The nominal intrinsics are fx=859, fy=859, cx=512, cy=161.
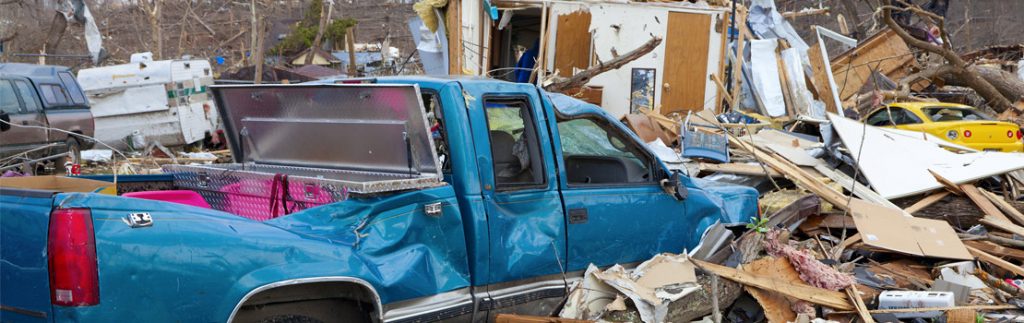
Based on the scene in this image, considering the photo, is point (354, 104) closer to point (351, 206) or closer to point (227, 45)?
point (351, 206)

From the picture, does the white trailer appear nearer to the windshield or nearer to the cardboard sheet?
the cardboard sheet

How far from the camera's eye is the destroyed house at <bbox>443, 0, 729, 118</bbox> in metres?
15.7

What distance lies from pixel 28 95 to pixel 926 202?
13070 mm

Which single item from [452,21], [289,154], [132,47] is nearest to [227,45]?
[132,47]

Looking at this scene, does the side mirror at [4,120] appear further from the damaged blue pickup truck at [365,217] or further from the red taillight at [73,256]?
the red taillight at [73,256]

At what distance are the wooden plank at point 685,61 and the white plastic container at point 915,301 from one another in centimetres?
1060

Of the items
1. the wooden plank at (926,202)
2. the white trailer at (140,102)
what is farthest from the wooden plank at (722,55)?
the white trailer at (140,102)

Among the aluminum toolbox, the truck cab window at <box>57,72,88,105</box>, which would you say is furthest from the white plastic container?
the truck cab window at <box>57,72,88,105</box>

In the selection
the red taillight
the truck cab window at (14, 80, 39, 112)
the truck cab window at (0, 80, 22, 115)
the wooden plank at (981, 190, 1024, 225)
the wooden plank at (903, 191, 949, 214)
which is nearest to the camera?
the red taillight

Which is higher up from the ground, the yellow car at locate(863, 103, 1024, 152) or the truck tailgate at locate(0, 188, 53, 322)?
the truck tailgate at locate(0, 188, 53, 322)

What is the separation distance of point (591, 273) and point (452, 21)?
12003mm

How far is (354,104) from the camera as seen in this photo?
4.74 m

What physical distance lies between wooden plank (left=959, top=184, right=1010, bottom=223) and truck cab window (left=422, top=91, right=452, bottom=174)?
5.78 meters

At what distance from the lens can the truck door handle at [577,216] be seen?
5039 mm
